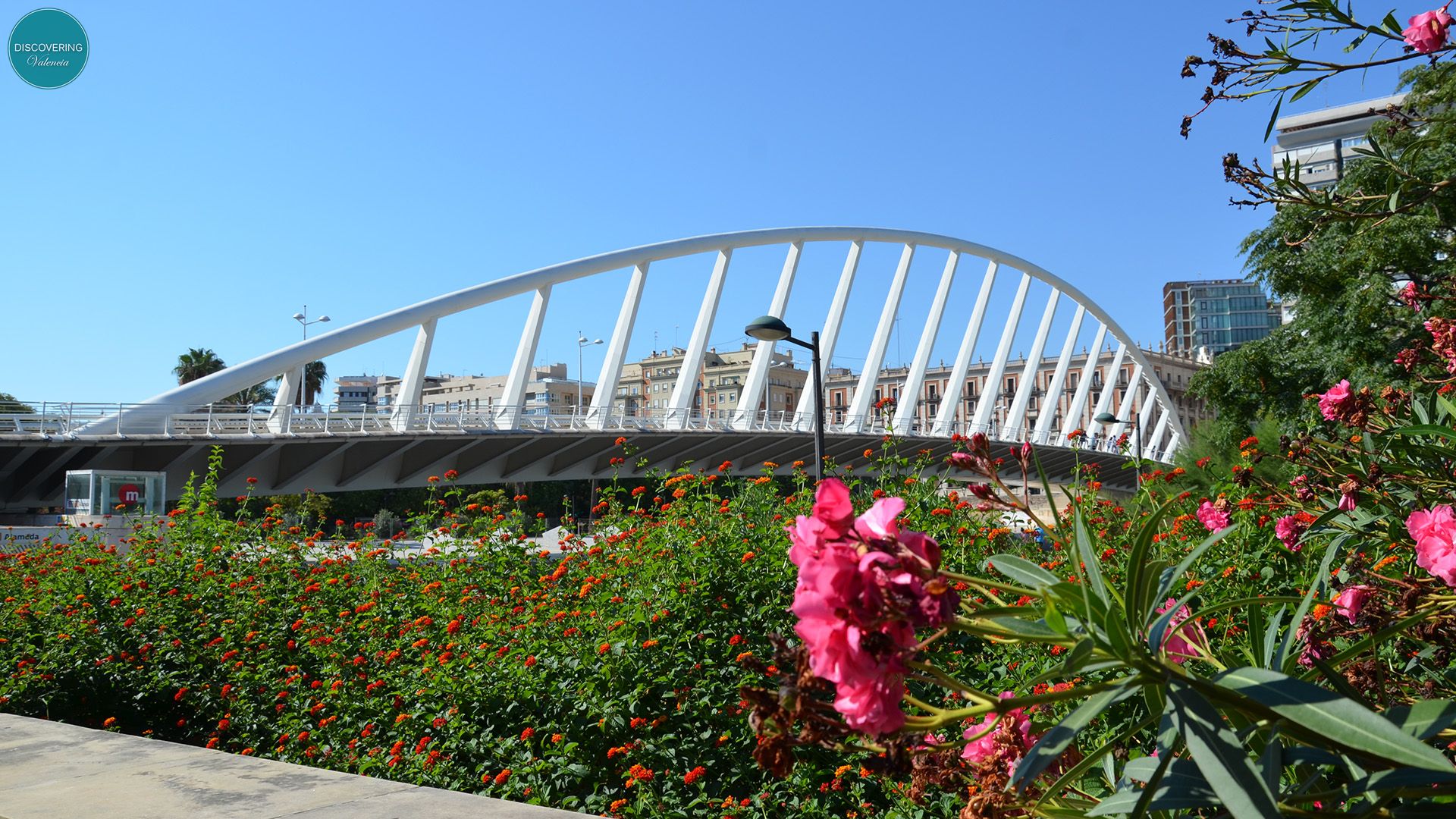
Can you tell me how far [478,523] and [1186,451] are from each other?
2545 cm

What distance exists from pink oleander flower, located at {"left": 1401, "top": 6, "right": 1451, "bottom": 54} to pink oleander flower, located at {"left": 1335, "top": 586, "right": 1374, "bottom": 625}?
1613mm

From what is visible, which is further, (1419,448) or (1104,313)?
(1104,313)

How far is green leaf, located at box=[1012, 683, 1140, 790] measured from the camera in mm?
1176

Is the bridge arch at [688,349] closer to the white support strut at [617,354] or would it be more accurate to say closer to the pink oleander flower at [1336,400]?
the white support strut at [617,354]

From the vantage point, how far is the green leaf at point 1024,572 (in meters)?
1.37

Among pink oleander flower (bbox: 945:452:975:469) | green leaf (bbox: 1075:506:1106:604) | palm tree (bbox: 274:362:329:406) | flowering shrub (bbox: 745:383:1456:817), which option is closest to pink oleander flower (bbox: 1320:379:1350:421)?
flowering shrub (bbox: 745:383:1456:817)

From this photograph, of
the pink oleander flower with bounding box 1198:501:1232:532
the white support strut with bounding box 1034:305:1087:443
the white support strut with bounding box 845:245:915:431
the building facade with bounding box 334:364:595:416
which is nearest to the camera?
the pink oleander flower with bounding box 1198:501:1232:532

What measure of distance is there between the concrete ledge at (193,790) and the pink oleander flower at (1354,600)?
7.59ft

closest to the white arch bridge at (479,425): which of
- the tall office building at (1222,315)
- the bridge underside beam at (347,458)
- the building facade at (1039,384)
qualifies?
the bridge underside beam at (347,458)

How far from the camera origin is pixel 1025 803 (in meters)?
1.49

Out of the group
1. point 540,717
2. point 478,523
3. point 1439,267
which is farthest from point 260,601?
point 1439,267

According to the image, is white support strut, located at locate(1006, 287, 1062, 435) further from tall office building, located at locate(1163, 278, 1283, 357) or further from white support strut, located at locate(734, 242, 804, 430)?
tall office building, located at locate(1163, 278, 1283, 357)

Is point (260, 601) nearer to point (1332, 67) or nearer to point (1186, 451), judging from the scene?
point (1332, 67)

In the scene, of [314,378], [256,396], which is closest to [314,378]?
[314,378]
